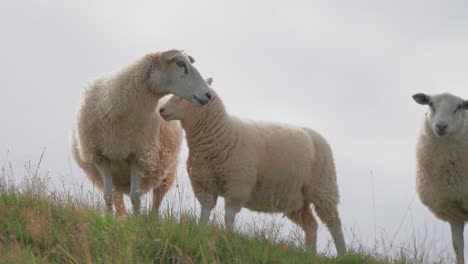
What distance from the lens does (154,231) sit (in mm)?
5266

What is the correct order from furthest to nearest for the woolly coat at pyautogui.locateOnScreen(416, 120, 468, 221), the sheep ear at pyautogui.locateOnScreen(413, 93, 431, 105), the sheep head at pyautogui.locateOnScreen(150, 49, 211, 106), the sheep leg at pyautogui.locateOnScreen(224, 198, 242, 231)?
the sheep ear at pyautogui.locateOnScreen(413, 93, 431, 105) → the woolly coat at pyautogui.locateOnScreen(416, 120, 468, 221) → the sheep head at pyautogui.locateOnScreen(150, 49, 211, 106) → the sheep leg at pyautogui.locateOnScreen(224, 198, 242, 231)

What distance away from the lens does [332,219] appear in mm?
9094

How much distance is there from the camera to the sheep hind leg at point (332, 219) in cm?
895

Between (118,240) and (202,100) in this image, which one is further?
(202,100)

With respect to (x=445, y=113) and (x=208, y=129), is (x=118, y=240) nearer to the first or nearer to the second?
(x=208, y=129)

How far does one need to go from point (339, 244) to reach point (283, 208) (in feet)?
3.59

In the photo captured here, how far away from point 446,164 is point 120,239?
16.5ft

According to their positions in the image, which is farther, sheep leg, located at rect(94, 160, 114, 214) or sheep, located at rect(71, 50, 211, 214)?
sheep leg, located at rect(94, 160, 114, 214)

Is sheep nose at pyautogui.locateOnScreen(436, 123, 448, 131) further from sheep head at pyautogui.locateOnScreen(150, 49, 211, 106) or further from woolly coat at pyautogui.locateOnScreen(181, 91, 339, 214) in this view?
sheep head at pyautogui.locateOnScreen(150, 49, 211, 106)

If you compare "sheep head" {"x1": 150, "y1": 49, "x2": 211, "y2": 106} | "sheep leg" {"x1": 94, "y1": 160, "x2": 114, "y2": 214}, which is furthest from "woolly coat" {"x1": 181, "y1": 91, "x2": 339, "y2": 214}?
"sheep leg" {"x1": 94, "y1": 160, "x2": 114, "y2": 214}

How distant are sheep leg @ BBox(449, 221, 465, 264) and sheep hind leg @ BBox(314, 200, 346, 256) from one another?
1.41m

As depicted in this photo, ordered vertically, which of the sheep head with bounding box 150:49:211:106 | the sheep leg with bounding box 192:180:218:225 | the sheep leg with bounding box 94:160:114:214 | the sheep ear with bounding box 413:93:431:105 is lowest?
the sheep leg with bounding box 192:180:218:225

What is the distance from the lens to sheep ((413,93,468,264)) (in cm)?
862

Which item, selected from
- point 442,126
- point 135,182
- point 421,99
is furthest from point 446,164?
point 135,182
